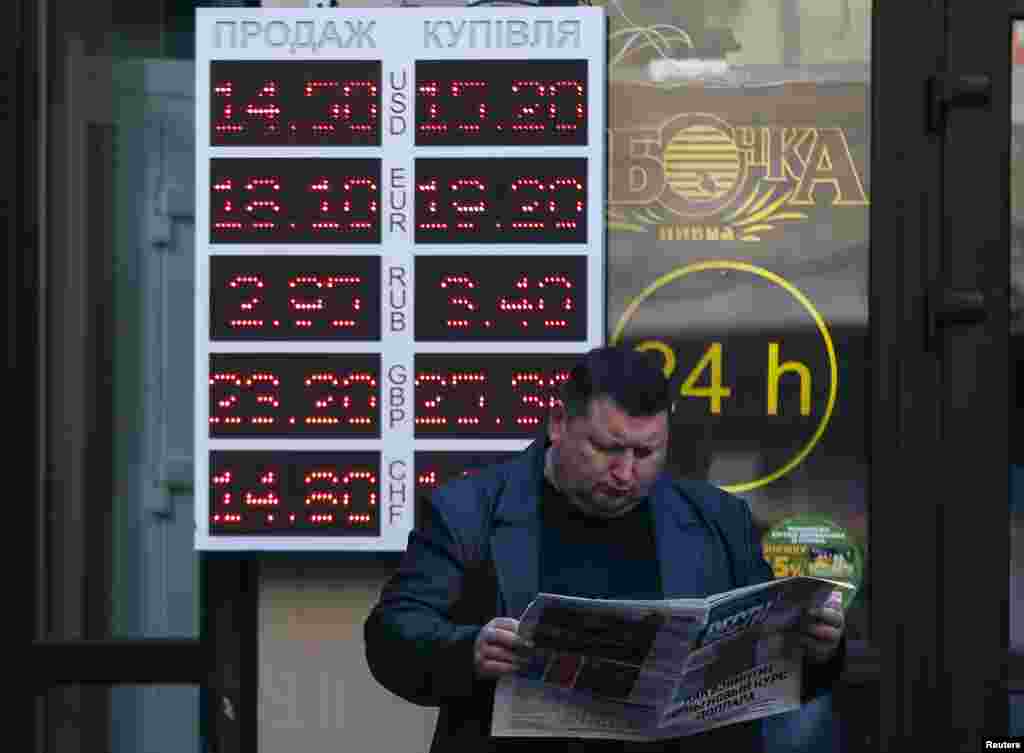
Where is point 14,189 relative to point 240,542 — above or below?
above

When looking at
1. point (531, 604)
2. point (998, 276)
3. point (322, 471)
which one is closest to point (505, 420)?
point (322, 471)

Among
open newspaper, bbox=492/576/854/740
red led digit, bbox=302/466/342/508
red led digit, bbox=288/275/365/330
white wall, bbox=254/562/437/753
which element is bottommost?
white wall, bbox=254/562/437/753

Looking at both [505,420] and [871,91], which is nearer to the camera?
[505,420]

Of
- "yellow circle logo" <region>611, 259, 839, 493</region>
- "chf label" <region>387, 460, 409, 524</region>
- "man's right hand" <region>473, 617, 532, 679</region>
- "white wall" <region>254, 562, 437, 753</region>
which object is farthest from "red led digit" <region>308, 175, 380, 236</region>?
"man's right hand" <region>473, 617, 532, 679</region>

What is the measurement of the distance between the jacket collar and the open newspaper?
178 mm

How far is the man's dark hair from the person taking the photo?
3336mm

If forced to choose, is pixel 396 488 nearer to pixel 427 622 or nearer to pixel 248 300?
pixel 248 300

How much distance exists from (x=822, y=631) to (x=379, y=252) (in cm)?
255

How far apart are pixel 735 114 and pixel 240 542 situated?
86.8 inches

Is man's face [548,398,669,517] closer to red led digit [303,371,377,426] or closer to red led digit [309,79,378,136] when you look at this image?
red led digit [303,371,377,426]

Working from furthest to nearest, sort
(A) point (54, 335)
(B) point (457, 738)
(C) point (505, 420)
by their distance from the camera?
1. (A) point (54, 335)
2. (C) point (505, 420)
3. (B) point (457, 738)

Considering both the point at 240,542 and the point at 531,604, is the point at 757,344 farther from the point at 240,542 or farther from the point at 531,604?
the point at 531,604

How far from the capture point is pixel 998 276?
5.92 metres

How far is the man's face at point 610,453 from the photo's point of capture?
10.9 feet
